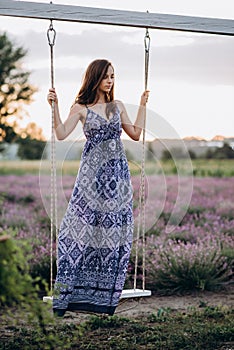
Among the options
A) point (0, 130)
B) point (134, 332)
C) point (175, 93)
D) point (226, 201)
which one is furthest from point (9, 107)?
point (134, 332)

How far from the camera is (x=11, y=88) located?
849 centimetres

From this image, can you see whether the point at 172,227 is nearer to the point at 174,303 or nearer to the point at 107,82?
the point at 174,303

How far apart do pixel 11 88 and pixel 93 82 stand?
5.03 meters

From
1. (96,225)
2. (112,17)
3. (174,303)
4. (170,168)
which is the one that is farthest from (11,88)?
(96,225)

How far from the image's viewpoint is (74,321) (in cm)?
475

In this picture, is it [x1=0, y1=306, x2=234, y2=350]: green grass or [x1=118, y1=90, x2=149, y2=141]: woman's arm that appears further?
[x1=0, y1=306, x2=234, y2=350]: green grass

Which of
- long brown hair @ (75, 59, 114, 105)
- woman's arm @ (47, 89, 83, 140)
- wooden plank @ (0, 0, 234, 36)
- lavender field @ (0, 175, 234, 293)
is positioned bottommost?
lavender field @ (0, 175, 234, 293)

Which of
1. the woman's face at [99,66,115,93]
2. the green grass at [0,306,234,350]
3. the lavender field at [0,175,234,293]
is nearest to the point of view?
the woman's face at [99,66,115,93]

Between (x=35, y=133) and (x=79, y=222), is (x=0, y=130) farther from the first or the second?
(x=79, y=222)

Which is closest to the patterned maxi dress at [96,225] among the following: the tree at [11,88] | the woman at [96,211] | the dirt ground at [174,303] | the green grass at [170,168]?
the woman at [96,211]

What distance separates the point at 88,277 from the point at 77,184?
0.47 m

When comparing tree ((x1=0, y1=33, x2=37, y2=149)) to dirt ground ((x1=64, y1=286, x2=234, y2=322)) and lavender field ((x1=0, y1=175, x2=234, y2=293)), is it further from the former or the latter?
dirt ground ((x1=64, y1=286, x2=234, y2=322))

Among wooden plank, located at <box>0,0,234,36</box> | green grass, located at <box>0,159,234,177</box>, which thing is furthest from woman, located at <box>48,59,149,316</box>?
green grass, located at <box>0,159,234,177</box>

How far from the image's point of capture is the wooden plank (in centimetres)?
351
